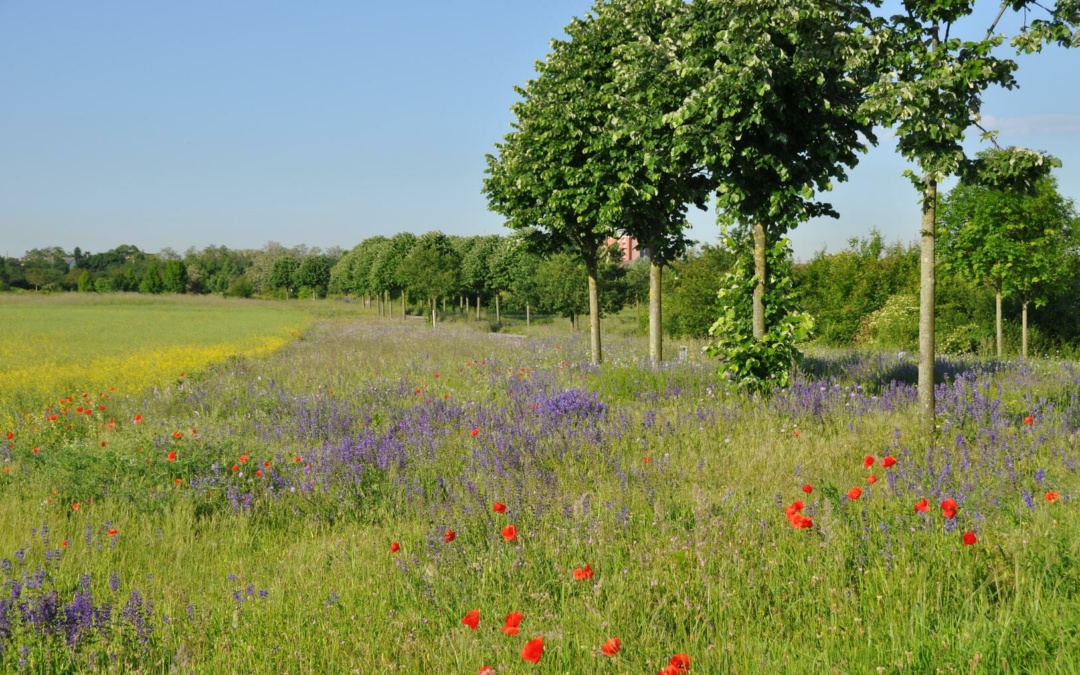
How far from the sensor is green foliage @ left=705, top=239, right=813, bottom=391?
841 cm

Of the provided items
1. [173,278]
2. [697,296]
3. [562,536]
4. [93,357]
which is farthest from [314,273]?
[562,536]

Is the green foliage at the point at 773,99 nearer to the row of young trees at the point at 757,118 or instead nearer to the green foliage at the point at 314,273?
the row of young trees at the point at 757,118

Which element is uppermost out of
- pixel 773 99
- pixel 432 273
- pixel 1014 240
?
pixel 432 273

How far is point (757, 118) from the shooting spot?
24.8ft

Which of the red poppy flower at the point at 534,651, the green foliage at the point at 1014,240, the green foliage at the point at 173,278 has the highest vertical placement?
the green foliage at the point at 173,278

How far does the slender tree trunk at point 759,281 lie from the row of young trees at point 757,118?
0.02 m

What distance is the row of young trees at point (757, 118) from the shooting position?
20.2 ft

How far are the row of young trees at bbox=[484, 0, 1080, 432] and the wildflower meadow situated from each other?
5.89ft

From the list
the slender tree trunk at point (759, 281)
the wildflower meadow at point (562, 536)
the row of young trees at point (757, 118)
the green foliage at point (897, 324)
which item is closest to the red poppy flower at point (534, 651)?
the wildflower meadow at point (562, 536)

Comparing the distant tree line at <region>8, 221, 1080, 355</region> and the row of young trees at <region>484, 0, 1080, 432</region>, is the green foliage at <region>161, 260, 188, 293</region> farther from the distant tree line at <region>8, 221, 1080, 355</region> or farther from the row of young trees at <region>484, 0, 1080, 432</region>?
the row of young trees at <region>484, 0, 1080, 432</region>

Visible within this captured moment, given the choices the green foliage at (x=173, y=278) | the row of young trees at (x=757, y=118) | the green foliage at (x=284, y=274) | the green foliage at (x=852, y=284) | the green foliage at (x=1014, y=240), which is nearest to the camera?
the row of young trees at (x=757, y=118)

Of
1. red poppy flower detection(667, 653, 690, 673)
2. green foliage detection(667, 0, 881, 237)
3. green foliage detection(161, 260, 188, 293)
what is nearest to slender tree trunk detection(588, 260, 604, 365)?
green foliage detection(667, 0, 881, 237)

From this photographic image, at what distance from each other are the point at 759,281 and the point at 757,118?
2165mm

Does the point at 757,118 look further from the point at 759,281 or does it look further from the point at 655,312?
the point at 655,312
